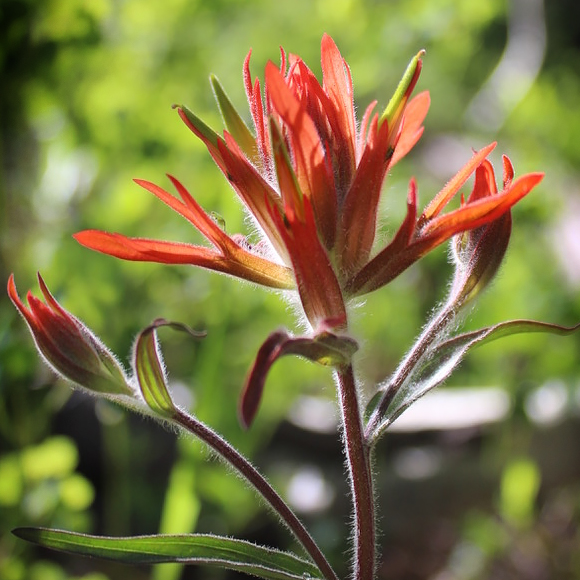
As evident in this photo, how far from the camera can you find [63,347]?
0.48 metres

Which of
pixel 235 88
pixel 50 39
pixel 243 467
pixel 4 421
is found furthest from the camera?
pixel 235 88

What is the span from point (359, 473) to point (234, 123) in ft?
0.87

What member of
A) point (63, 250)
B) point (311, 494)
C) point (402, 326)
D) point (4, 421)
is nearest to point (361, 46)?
point (402, 326)

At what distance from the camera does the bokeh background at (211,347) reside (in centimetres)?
111

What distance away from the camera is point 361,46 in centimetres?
163

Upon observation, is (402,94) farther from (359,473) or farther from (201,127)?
(359,473)

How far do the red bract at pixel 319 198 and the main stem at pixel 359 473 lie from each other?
54mm

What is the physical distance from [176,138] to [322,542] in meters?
0.86

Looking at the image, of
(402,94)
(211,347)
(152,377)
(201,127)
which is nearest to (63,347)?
(152,377)

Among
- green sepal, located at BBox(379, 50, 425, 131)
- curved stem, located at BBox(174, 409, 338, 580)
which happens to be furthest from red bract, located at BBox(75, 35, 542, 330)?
curved stem, located at BBox(174, 409, 338, 580)

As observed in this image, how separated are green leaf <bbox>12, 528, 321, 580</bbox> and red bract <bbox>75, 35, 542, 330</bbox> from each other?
17 cm

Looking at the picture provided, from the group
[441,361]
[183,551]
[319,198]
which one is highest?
[319,198]

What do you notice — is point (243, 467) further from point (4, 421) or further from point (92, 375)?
point (4, 421)

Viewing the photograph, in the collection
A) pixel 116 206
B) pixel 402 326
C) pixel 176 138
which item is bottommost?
pixel 402 326
